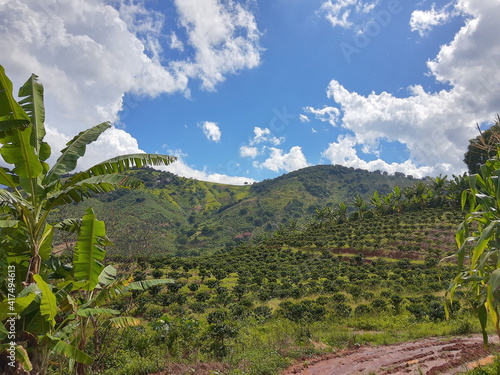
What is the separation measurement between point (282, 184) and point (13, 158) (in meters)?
162

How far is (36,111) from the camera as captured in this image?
5551 millimetres

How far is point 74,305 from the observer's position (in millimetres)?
4953

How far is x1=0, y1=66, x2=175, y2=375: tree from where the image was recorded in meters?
4.25

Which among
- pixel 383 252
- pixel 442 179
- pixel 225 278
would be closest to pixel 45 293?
pixel 225 278

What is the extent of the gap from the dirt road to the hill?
75.9m

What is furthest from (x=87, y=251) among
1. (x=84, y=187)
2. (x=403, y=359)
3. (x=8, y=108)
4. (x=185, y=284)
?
(x=185, y=284)

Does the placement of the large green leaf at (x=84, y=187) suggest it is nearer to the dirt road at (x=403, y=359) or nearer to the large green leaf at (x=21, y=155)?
the large green leaf at (x=21, y=155)

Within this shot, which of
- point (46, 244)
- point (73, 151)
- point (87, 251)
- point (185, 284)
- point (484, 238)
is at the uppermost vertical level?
point (73, 151)

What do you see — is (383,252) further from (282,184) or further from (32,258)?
(282,184)

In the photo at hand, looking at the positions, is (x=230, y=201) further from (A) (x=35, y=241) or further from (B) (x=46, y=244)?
(A) (x=35, y=241)

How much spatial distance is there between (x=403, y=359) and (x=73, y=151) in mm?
10639

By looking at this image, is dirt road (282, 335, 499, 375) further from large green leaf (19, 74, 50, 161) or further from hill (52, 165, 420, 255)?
hill (52, 165, 420, 255)

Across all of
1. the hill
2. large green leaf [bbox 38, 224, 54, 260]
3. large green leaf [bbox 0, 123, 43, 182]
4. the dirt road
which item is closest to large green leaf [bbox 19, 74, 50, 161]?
large green leaf [bbox 0, 123, 43, 182]

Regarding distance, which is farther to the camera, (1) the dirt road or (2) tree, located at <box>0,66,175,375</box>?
(1) the dirt road
